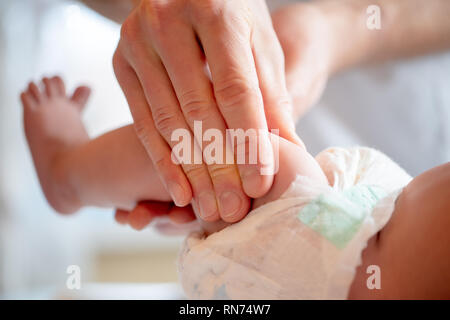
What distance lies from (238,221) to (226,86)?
0.56ft

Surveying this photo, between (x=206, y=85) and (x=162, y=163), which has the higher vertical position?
(x=206, y=85)

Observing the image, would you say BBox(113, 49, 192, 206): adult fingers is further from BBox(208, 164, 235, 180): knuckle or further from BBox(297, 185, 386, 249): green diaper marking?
BBox(297, 185, 386, 249): green diaper marking

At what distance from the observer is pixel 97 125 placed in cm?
132

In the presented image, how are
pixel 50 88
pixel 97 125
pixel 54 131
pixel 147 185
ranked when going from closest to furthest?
pixel 147 185 < pixel 54 131 < pixel 50 88 < pixel 97 125

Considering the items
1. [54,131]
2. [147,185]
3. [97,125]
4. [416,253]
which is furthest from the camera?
[97,125]

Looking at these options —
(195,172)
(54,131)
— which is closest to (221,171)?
(195,172)

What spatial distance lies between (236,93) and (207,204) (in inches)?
5.9

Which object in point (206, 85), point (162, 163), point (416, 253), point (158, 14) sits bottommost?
point (416, 253)

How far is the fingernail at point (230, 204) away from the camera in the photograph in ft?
1.79

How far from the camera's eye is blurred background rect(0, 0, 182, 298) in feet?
4.42

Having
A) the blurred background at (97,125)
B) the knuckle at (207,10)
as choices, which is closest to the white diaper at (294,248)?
the knuckle at (207,10)

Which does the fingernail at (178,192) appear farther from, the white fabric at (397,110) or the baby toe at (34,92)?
the baby toe at (34,92)

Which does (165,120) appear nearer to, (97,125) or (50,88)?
(50,88)
